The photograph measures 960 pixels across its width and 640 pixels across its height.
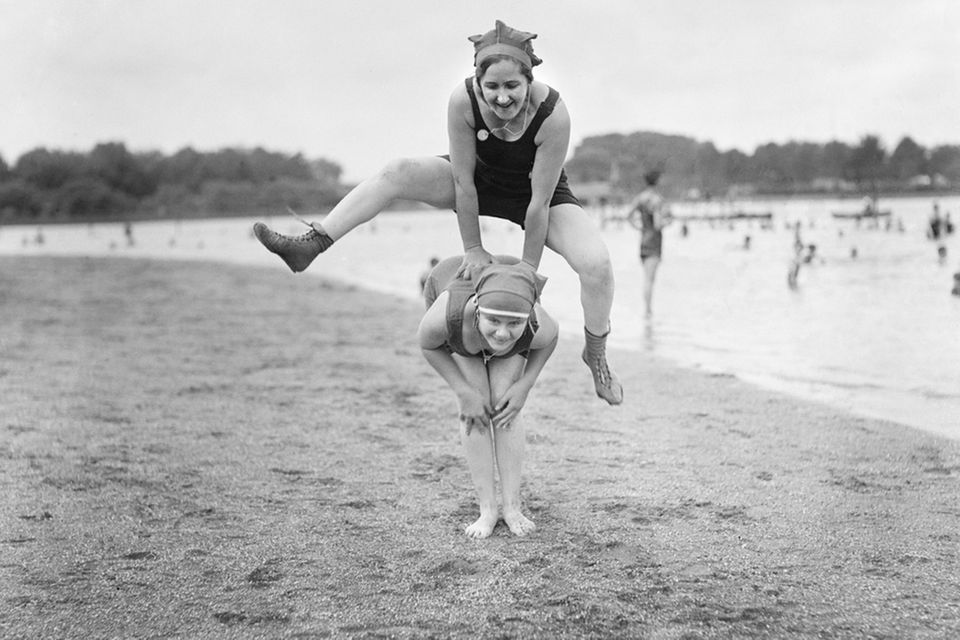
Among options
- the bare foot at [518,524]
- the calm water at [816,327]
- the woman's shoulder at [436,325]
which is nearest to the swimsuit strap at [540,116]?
the woman's shoulder at [436,325]

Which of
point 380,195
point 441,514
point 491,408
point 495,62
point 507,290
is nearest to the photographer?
point 507,290

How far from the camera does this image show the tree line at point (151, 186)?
350ft

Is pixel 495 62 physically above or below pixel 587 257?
above

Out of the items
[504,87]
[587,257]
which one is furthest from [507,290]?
[504,87]

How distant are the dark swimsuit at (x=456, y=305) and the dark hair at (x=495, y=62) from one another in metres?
0.95

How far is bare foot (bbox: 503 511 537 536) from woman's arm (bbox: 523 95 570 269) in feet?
4.55

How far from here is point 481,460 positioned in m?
5.26

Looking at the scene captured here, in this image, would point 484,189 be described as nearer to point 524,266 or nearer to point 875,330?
point 524,266

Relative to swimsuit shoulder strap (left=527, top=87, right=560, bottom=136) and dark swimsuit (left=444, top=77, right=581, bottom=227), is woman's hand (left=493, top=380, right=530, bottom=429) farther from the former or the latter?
swimsuit shoulder strap (left=527, top=87, right=560, bottom=136)

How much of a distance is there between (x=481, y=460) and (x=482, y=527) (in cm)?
36

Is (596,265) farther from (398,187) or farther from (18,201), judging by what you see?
(18,201)

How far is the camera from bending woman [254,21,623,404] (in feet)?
15.8

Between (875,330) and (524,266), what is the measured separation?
417 inches

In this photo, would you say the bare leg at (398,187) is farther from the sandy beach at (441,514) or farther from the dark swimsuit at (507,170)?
the sandy beach at (441,514)
